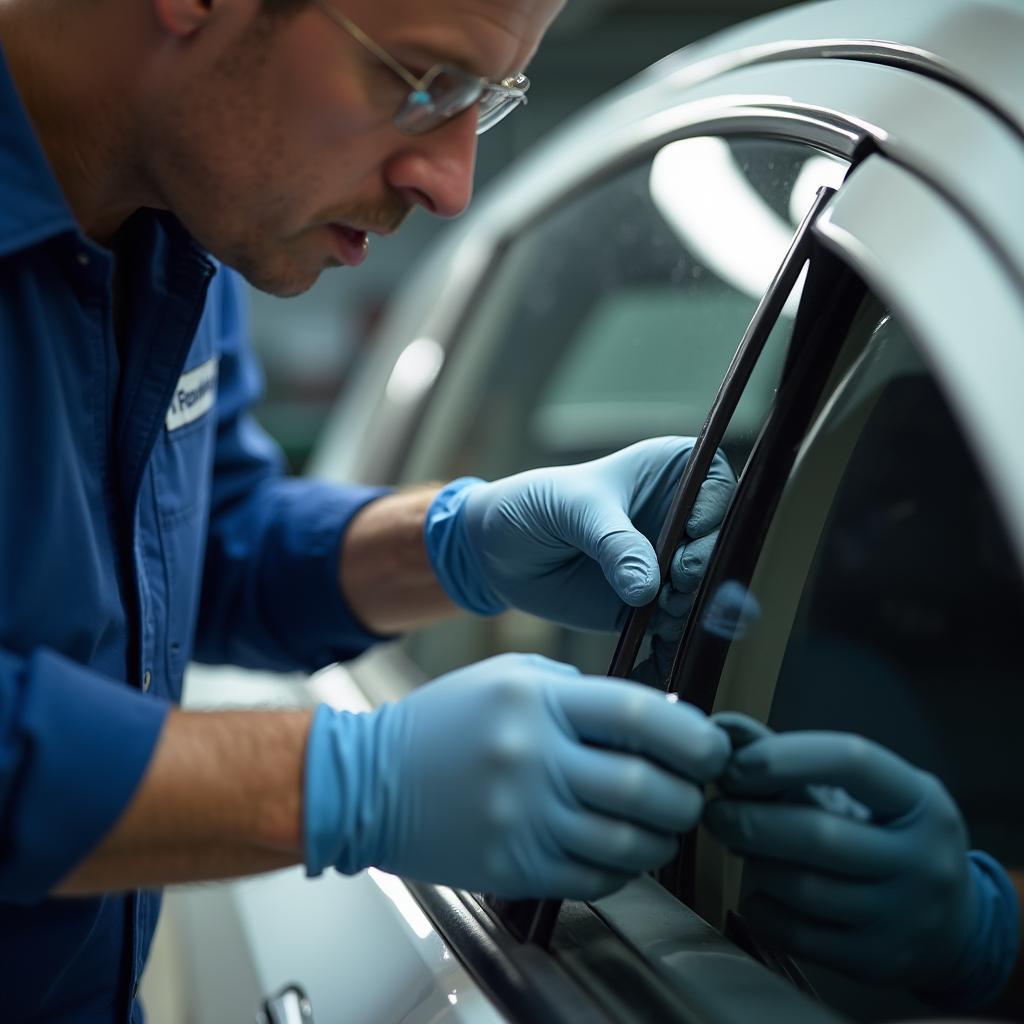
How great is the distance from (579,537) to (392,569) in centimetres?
42

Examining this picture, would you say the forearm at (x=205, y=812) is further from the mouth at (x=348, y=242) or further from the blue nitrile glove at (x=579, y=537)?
the mouth at (x=348, y=242)

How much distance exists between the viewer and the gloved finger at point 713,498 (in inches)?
33.9

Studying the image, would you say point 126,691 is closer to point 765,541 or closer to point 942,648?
point 765,541

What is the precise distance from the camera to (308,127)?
0.98 meters

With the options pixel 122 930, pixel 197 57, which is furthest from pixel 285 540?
pixel 197 57

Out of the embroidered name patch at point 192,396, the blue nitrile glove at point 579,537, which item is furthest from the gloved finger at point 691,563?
the embroidered name patch at point 192,396

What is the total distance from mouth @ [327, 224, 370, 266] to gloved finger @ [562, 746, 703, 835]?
24.1 inches

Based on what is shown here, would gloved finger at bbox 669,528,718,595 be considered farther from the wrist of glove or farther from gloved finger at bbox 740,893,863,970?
the wrist of glove

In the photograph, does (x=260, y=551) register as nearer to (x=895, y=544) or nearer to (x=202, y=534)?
(x=202, y=534)

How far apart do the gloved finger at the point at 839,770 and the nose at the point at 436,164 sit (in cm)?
63

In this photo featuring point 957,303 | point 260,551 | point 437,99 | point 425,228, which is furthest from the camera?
point 425,228

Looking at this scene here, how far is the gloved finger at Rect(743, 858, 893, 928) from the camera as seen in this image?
721 millimetres

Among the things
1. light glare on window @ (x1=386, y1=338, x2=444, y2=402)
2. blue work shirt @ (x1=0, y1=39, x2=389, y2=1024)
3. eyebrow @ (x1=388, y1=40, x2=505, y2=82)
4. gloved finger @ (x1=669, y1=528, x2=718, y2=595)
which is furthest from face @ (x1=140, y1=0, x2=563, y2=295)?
light glare on window @ (x1=386, y1=338, x2=444, y2=402)

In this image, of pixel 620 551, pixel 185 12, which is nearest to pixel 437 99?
pixel 185 12
